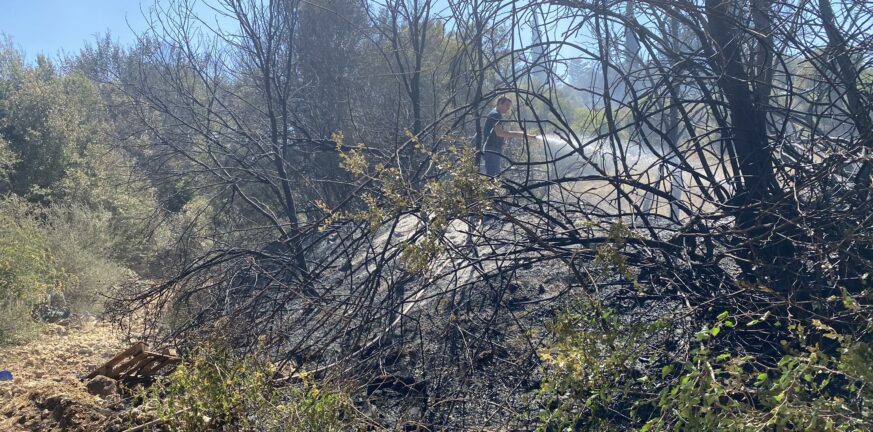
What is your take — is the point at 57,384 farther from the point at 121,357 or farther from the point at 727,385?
the point at 727,385

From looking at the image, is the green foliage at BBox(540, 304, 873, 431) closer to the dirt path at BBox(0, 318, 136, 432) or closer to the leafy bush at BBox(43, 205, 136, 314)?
the dirt path at BBox(0, 318, 136, 432)

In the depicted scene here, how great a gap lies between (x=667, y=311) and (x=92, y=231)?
404 inches

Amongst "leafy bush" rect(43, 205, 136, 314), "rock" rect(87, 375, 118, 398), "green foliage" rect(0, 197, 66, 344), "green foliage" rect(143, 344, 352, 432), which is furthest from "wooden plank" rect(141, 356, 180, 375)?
A: "leafy bush" rect(43, 205, 136, 314)

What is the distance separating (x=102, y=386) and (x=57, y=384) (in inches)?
18.8

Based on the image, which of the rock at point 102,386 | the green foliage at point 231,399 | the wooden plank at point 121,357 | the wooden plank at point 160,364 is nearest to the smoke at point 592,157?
the green foliage at point 231,399

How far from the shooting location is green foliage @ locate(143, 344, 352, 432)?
12.8 feet

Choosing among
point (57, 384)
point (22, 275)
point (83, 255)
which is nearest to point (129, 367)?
point (57, 384)

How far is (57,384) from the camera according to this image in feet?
17.9

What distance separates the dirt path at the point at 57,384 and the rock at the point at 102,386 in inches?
2.1

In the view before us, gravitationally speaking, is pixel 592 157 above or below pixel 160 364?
above

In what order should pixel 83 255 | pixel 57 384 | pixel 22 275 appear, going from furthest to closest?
pixel 83 255, pixel 22 275, pixel 57 384

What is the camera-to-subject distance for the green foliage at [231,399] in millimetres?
3908

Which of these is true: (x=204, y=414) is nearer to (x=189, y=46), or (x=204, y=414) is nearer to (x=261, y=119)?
(x=189, y=46)

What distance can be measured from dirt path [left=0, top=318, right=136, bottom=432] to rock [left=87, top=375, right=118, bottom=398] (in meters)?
0.05
